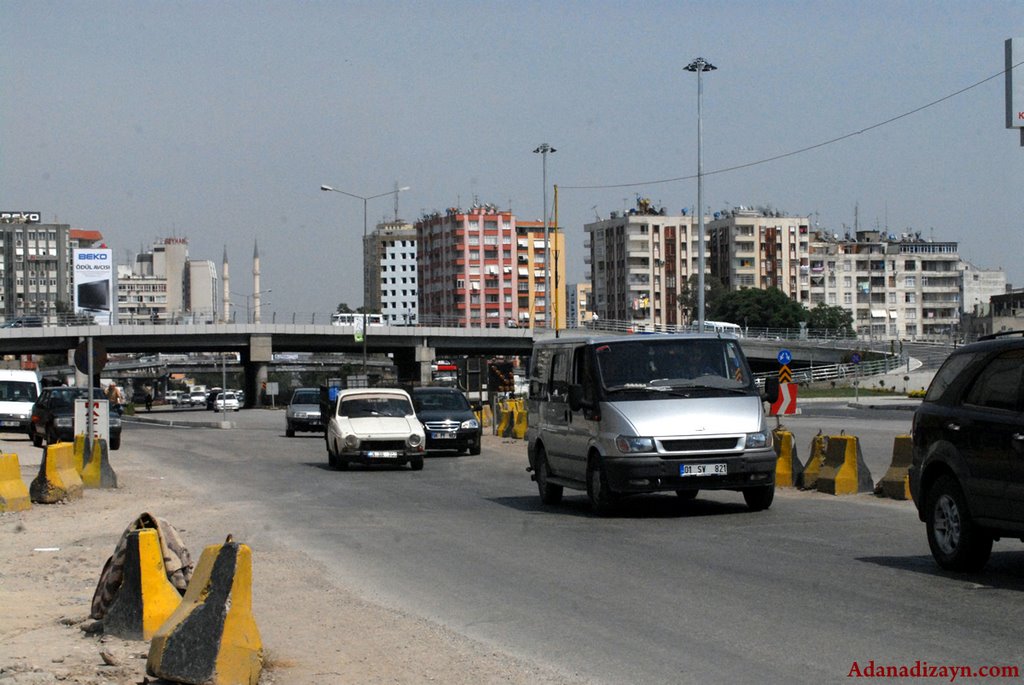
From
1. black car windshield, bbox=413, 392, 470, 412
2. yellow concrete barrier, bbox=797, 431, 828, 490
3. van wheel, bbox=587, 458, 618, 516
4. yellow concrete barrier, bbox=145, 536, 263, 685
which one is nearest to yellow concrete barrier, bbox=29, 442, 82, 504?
van wheel, bbox=587, 458, 618, 516

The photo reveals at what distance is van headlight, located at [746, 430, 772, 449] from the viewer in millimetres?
15805

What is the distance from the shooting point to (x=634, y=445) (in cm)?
1555

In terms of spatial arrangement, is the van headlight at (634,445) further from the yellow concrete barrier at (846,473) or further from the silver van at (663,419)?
the yellow concrete barrier at (846,473)

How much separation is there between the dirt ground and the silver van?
4.11 meters

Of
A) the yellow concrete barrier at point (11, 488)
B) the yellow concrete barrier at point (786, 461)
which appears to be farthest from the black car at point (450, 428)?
the yellow concrete barrier at point (11, 488)

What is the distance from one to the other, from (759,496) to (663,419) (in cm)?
166

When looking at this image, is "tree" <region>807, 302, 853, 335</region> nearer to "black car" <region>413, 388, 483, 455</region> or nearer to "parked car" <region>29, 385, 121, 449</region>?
"parked car" <region>29, 385, 121, 449</region>

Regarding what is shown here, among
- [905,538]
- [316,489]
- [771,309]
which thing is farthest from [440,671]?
[771,309]

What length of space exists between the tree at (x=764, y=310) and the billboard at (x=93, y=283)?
231 feet

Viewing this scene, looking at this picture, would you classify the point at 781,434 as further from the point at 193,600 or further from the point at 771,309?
the point at 771,309

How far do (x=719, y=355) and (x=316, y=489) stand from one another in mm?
8531

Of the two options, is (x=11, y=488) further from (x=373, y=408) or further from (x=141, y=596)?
(x=141, y=596)

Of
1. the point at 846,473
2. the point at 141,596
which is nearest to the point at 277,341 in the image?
the point at 846,473

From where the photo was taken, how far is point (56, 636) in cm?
865
